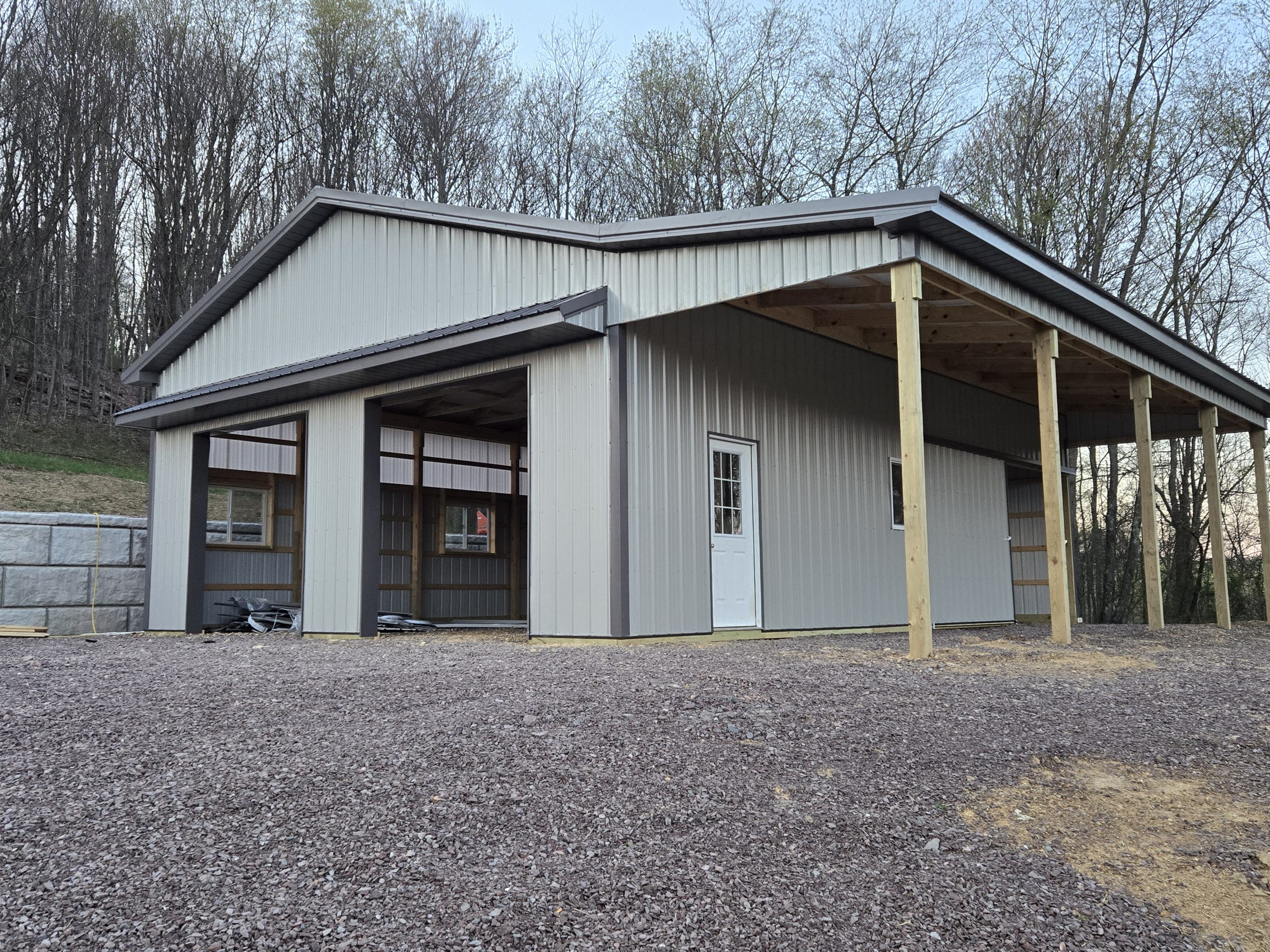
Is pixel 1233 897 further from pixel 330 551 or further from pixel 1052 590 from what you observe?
→ pixel 330 551

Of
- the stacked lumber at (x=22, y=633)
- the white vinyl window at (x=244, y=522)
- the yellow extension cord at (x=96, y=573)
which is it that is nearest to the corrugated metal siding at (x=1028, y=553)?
the white vinyl window at (x=244, y=522)

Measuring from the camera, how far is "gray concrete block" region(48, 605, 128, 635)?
12.1 metres

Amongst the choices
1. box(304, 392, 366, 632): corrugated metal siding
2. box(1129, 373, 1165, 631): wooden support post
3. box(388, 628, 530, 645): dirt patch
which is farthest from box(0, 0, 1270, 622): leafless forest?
box(304, 392, 366, 632): corrugated metal siding

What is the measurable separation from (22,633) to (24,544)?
170 cm

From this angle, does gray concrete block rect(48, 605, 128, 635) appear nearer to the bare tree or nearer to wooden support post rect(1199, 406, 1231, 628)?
the bare tree

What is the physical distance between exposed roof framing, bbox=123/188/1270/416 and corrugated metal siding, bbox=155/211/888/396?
0.40 ft

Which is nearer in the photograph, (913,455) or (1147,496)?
(913,455)

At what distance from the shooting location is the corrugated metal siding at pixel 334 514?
10.5 m

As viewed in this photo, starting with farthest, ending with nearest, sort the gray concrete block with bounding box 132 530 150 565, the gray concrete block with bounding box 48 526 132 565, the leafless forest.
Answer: the leafless forest
the gray concrete block with bounding box 132 530 150 565
the gray concrete block with bounding box 48 526 132 565

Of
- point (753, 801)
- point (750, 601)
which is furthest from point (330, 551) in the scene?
point (753, 801)

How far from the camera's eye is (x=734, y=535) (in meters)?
9.45

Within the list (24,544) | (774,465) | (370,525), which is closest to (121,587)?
(24,544)

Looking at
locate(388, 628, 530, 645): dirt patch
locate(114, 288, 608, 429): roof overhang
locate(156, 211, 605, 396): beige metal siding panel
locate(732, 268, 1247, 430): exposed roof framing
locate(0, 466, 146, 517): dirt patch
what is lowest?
locate(388, 628, 530, 645): dirt patch

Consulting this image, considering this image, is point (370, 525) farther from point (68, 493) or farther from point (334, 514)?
Result: point (68, 493)
